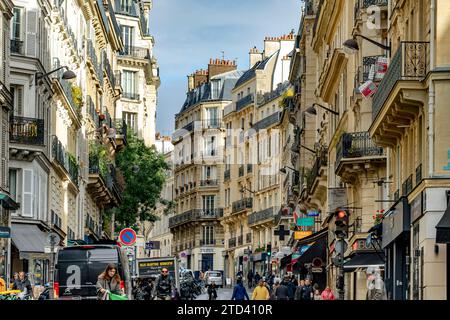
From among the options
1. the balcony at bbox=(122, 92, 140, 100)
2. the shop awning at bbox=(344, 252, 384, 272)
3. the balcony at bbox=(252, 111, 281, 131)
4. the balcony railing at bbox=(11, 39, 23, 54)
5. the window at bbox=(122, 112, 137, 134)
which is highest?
the balcony at bbox=(122, 92, 140, 100)

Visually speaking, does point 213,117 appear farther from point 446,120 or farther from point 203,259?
point 446,120

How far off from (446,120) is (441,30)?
6.36 ft

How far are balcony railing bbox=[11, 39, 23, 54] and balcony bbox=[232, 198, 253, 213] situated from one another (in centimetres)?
8432

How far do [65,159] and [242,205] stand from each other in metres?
76.7

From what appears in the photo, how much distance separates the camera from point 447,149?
29250mm

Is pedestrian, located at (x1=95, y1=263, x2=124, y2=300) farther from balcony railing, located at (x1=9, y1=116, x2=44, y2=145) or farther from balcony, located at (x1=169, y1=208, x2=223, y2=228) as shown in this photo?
balcony, located at (x1=169, y1=208, x2=223, y2=228)

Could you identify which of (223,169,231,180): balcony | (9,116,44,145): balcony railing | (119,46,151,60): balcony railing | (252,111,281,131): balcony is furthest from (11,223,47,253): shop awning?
(223,169,231,180): balcony

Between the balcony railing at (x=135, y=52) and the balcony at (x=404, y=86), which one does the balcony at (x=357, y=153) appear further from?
the balcony railing at (x=135, y=52)

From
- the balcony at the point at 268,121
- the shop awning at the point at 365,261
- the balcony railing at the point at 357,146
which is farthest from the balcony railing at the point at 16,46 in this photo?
the balcony at the point at 268,121

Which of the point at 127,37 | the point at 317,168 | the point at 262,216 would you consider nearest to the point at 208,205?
the point at 262,216

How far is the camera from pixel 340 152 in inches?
1941

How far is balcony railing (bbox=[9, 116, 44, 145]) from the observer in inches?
1981

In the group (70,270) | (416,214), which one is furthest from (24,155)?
(416,214)

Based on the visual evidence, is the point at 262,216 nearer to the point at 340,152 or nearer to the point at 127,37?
the point at 127,37
